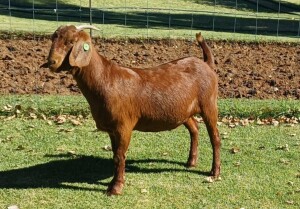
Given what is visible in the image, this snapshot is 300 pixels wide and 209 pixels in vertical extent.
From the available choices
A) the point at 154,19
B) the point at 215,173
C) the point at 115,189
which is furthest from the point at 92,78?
the point at 154,19

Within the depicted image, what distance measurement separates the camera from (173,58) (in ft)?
42.8

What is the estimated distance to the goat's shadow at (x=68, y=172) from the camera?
6.82 meters

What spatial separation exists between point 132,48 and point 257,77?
337cm

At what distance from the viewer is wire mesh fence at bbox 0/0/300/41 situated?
57.2ft

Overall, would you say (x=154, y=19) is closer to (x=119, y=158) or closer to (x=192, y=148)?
(x=192, y=148)

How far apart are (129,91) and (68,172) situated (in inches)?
58.0

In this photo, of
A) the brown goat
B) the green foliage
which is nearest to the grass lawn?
the green foliage

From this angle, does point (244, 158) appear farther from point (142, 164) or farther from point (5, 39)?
point (5, 39)

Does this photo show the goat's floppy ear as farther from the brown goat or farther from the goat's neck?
the goat's neck

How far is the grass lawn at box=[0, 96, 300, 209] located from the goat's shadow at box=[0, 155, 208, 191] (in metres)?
0.01

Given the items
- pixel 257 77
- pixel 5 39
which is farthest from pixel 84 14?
pixel 257 77

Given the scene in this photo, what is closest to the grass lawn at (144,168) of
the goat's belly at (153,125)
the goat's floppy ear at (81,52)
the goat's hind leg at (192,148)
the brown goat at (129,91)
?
the goat's hind leg at (192,148)

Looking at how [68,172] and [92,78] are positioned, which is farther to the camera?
[68,172]

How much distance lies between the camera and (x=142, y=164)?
24.7 ft
